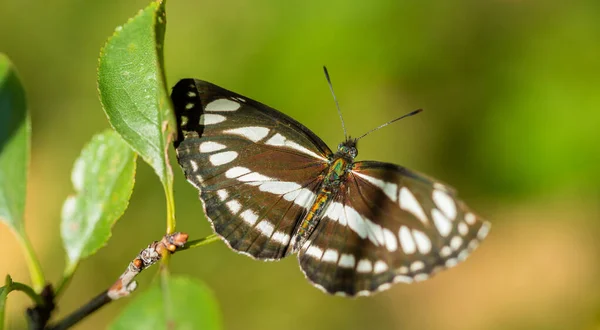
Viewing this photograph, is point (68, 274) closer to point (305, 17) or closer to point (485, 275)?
point (305, 17)

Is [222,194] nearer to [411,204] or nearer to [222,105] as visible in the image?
[222,105]

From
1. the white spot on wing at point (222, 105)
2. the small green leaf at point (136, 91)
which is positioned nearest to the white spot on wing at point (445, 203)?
the white spot on wing at point (222, 105)

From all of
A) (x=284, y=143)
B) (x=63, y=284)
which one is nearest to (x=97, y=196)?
(x=63, y=284)

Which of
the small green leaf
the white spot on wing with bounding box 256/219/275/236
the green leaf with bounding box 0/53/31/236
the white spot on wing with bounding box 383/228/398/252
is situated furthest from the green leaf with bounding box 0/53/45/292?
the white spot on wing with bounding box 383/228/398/252

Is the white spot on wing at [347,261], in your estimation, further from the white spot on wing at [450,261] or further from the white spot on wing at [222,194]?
the white spot on wing at [222,194]

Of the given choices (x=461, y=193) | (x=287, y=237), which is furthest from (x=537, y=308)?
(x=287, y=237)
